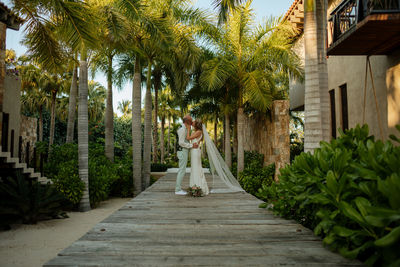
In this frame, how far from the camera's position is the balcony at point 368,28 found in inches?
253

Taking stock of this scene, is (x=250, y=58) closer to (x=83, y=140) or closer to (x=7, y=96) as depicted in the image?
(x=83, y=140)

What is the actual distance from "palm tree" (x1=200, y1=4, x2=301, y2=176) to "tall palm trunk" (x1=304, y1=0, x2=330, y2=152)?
5.51 m

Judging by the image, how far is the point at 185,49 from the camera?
13.5 metres

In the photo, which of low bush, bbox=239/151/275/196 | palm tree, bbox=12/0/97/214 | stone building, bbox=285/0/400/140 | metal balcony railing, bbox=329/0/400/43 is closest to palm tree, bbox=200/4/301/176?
low bush, bbox=239/151/275/196

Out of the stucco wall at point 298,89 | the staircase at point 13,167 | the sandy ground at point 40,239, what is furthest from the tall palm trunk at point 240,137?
the staircase at point 13,167

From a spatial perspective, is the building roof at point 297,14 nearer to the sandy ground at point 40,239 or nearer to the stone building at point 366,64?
the stone building at point 366,64

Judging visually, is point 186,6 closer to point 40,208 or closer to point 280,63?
point 280,63

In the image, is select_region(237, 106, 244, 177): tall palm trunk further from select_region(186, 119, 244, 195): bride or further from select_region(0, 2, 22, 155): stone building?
select_region(0, 2, 22, 155): stone building

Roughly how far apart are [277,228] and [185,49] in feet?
36.8

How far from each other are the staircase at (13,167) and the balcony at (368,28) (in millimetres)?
9704

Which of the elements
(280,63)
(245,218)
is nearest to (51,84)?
(280,63)

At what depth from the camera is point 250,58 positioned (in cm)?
1294

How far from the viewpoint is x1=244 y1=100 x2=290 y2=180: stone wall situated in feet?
40.4

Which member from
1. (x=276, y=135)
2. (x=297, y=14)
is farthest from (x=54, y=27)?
(x=297, y=14)
